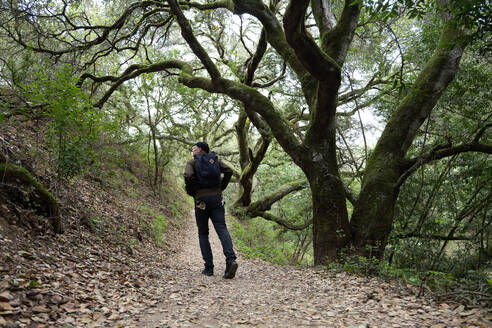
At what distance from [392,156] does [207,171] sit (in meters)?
3.82

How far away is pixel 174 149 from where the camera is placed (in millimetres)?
14758

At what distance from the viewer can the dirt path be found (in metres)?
2.87

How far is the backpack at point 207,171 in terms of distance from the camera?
17.1ft

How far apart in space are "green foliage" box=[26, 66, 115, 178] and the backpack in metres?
1.63

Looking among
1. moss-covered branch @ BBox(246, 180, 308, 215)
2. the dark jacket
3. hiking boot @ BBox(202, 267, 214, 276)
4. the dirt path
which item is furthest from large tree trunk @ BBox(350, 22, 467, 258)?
moss-covered branch @ BBox(246, 180, 308, 215)

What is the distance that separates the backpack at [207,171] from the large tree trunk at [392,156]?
3.08 meters

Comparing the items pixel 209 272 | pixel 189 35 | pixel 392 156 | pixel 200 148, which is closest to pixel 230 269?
pixel 209 272

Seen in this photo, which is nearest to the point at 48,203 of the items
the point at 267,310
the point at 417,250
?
the point at 267,310

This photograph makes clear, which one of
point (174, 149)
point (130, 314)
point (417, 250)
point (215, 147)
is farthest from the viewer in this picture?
point (215, 147)

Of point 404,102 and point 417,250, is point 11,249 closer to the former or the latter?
point 417,250

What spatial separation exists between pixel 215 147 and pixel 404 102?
57.4 ft

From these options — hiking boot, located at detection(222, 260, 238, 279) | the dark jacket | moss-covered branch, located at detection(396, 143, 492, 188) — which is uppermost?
moss-covered branch, located at detection(396, 143, 492, 188)

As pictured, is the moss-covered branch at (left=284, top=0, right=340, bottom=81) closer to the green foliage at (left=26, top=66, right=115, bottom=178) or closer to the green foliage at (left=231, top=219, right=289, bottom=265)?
the green foliage at (left=26, top=66, right=115, bottom=178)

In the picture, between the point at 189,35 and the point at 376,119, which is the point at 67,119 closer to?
the point at 189,35
